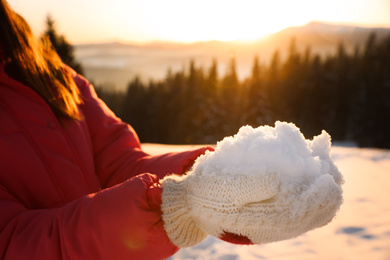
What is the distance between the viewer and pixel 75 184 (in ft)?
4.17

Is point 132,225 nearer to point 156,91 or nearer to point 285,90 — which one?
point 285,90

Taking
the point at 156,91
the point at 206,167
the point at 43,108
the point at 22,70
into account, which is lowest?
the point at 156,91

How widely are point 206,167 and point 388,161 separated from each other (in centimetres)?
599

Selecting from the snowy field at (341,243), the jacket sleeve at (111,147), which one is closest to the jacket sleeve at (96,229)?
the jacket sleeve at (111,147)

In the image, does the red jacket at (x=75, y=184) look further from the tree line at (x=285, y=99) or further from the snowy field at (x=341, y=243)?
the tree line at (x=285, y=99)

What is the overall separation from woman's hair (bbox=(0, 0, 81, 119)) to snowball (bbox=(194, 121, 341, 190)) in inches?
30.7

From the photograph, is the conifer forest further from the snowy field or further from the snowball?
the snowball

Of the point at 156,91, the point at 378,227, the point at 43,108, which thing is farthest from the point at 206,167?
the point at 156,91

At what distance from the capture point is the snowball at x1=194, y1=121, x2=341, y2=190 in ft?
2.69

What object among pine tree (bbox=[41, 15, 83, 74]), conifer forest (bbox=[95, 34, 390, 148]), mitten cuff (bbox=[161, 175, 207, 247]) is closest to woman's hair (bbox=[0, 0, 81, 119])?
mitten cuff (bbox=[161, 175, 207, 247])

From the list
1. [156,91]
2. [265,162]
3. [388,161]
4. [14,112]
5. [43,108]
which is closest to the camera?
[265,162]

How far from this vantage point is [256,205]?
84 centimetres

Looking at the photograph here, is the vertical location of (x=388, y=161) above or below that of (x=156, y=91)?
above

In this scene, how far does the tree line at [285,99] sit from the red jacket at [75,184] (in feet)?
105
